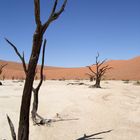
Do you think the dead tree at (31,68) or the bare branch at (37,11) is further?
the dead tree at (31,68)

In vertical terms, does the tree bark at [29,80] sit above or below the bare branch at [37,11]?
below

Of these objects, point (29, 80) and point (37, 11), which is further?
point (29, 80)

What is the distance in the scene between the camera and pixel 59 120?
10.1 m

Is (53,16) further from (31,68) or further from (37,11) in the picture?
(31,68)

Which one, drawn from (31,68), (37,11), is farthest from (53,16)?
(31,68)

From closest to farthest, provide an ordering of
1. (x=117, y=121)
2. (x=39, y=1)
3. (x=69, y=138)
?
(x=39, y=1)
(x=69, y=138)
(x=117, y=121)

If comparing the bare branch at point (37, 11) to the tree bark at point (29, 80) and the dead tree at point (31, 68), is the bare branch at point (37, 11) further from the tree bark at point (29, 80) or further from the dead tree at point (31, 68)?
the tree bark at point (29, 80)

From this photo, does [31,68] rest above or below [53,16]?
below

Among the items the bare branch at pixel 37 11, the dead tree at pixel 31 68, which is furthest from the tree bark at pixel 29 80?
the bare branch at pixel 37 11

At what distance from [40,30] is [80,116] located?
5.47 metres

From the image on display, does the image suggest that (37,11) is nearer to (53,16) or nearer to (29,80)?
(53,16)

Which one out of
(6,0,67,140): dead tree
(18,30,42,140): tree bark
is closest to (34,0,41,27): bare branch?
(6,0,67,140): dead tree

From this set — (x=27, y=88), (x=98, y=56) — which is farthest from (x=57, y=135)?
(x=98, y=56)

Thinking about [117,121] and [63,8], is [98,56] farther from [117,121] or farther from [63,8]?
[63,8]
